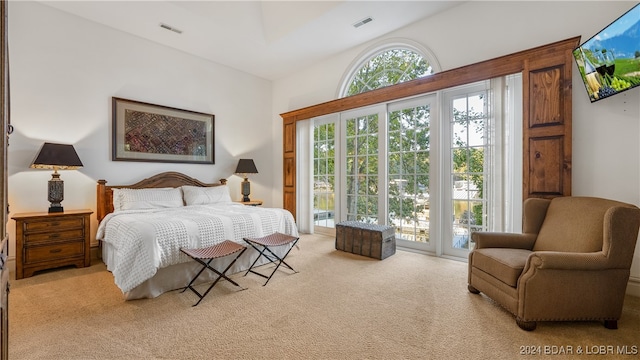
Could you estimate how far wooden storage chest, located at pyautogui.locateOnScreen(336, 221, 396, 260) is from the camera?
3.62 m

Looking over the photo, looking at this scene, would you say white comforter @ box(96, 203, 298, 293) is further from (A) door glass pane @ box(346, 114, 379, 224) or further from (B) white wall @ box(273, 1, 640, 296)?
(B) white wall @ box(273, 1, 640, 296)

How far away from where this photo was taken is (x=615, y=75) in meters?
2.23

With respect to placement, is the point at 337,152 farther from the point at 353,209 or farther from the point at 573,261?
the point at 573,261

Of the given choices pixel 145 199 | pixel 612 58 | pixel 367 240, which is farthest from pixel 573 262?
pixel 145 199

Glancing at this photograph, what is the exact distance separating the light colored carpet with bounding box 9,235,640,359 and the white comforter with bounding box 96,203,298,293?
0.31 meters

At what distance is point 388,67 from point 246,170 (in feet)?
9.84

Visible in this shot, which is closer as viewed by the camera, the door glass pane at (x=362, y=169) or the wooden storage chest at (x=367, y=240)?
the wooden storage chest at (x=367, y=240)

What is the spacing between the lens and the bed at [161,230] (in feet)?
7.82

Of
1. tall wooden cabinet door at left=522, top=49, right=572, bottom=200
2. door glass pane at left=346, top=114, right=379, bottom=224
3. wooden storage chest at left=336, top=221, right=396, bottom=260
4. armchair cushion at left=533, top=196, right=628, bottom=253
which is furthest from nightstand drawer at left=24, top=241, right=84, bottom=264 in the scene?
tall wooden cabinet door at left=522, top=49, right=572, bottom=200

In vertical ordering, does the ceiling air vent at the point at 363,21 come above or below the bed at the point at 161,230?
above

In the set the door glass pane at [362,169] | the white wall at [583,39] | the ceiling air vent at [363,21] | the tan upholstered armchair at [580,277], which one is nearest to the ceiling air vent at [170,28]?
the ceiling air vent at [363,21]

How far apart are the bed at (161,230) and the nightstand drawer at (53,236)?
22 cm

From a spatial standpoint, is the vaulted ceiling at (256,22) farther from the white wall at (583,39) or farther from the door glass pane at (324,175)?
the door glass pane at (324,175)

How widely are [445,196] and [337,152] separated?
1.96 m
